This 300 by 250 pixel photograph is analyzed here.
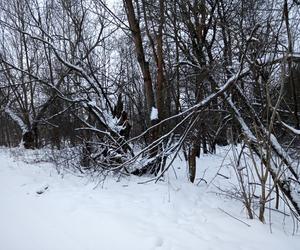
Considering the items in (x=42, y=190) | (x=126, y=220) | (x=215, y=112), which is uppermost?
(x=215, y=112)

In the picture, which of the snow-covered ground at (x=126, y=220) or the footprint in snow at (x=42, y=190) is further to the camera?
the footprint in snow at (x=42, y=190)

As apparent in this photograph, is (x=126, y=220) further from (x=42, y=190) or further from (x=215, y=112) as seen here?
(x=215, y=112)

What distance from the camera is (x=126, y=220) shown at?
421cm

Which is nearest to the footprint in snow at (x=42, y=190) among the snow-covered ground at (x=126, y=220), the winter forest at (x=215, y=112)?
the snow-covered ground at (x=126, y=220)

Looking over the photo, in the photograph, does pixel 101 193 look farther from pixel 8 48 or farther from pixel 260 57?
pixel 8 48

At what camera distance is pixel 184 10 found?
6883 millimetres

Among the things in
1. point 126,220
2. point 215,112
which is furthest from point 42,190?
point 215,112

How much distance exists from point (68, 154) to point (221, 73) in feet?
16.0

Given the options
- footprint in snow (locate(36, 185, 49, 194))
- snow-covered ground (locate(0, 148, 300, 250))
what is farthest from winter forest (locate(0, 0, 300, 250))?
footprint in snow (locate(36, 185, 49, 194))

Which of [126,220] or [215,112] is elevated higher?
[215,112]

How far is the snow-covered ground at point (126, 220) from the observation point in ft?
11.8

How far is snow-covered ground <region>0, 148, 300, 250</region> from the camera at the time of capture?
142 inches

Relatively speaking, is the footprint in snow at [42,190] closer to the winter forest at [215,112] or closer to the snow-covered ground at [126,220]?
the snow-covered ground at [126,220]

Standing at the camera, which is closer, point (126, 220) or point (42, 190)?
point (126, 220)
